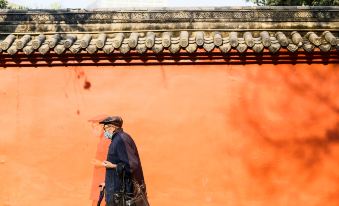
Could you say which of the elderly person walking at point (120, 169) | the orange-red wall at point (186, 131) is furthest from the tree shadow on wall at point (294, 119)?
the elderly person walking at point (120, 169)

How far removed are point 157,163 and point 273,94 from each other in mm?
1888

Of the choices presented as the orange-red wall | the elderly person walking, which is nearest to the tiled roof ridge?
the orange-red wall

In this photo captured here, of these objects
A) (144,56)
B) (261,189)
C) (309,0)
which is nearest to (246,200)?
(261,189)

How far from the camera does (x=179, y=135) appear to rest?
6.39m

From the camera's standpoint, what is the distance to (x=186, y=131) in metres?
6.40

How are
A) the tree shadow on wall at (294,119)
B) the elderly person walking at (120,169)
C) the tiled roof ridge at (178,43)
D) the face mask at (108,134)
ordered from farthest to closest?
the tree shadow on wall at (294,119) < the tiled roof ridge at (178,43) < the face mask at (108,134) < the elderly person walking at (120,169)

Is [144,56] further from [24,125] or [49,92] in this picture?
[24,125]

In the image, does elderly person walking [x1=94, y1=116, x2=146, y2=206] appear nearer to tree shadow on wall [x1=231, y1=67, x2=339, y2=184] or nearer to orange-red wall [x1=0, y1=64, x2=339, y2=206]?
orange-red wall [x1=0, y1=64, x2=339, y2=206]

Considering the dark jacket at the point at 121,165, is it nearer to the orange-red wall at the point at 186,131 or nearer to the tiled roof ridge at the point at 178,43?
the orange-red wall at the point at 186,131

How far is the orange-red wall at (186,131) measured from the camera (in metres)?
6.32

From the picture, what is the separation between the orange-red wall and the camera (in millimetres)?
6316

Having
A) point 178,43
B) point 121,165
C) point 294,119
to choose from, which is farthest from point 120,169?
point 294,119

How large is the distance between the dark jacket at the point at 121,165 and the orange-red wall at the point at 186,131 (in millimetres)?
900

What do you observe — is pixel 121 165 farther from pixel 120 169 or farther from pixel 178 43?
pixel 178 43
